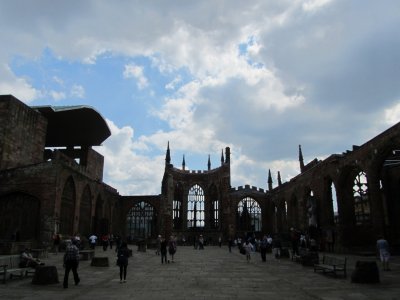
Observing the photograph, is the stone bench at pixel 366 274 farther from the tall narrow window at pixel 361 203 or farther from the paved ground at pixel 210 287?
the tall narrow window at pixel 361 203

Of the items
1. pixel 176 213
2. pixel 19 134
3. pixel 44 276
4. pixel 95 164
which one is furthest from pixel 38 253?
pixel 176 213

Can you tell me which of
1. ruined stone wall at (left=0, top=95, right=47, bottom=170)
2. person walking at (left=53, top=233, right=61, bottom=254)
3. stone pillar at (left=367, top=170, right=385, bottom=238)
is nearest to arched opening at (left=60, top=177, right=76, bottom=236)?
person walking at (left=53, top=233, right=61, bottom=254)

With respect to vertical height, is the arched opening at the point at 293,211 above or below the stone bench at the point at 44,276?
above

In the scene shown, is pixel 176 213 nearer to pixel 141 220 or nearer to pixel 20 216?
pixel 141 220

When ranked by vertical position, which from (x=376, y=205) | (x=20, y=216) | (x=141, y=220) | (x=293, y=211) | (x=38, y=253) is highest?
(x=293, y=211)

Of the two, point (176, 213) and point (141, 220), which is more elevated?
point (176, 213)

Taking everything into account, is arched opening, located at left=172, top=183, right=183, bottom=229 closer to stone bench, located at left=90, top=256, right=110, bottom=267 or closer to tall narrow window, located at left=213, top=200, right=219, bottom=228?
tall narrow window, located at left=213, top=200, right=219, bottom=228

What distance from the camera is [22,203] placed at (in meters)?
26.2

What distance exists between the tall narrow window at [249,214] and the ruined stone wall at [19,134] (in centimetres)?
2968

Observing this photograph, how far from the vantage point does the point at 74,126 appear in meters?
37.6

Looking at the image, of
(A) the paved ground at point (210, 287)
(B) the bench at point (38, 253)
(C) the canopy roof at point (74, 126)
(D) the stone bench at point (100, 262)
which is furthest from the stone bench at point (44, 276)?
(C) the canopy roof at point (74, 126)

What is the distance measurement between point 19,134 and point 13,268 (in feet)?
56.3

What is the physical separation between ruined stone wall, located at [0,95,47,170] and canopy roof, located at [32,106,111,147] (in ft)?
8.59

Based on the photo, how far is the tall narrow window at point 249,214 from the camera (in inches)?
2026
